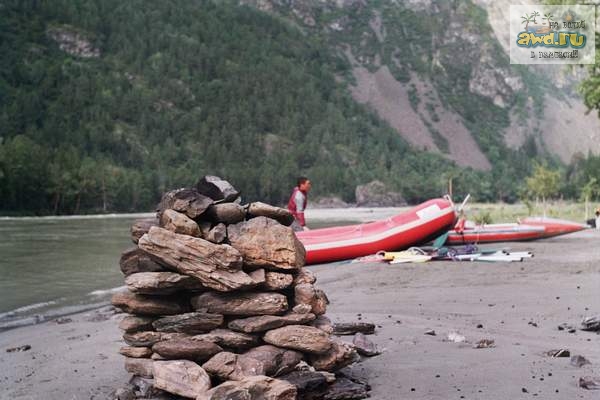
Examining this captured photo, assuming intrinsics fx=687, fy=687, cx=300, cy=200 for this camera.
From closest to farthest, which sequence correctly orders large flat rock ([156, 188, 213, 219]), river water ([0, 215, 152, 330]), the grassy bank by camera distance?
1. large flat rock ([156, 188, 213, 219])
2. river water ([0, 215, 152, 330])
3. the grassy bank

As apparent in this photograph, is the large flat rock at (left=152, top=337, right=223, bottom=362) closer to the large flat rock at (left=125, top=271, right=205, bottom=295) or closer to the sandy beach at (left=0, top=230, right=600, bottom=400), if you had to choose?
the large flat rock at (left=125, top=271, right=205, bottom=295)

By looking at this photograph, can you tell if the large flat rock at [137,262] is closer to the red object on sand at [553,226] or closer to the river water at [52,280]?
the river water at [52,280]

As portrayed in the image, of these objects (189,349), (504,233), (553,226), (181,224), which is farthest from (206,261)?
(553,226)

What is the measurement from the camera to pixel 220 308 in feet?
22.2

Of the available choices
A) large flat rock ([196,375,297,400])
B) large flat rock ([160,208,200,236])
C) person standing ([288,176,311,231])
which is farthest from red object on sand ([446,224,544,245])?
large flat rock ([196,375,297,400])

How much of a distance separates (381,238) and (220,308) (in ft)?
43.9

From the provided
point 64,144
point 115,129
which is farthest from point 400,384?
point 115,129

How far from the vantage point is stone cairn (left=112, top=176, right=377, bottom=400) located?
6438 millimetres

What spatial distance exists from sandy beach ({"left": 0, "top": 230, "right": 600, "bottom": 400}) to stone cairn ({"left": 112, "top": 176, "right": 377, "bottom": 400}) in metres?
0.61

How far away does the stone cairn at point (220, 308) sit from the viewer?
644cm

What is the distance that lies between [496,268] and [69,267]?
15912 mm

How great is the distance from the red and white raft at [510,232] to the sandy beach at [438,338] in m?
8.05

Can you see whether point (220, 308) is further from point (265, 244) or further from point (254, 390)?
point (254, 390)

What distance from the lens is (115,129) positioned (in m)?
197
